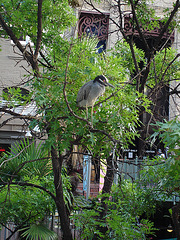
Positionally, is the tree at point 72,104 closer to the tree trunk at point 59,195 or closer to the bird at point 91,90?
the tree trunk at point 59,195

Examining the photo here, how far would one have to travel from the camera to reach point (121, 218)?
3990 millimetres

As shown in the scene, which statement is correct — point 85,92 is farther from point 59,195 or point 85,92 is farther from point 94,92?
point 59,195

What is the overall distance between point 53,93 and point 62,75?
0.23 m

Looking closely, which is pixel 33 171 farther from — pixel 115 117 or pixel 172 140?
pixel 172 140

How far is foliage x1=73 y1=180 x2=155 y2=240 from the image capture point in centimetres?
392

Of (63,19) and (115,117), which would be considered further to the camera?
(63,19)

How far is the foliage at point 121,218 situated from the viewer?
3922 mm

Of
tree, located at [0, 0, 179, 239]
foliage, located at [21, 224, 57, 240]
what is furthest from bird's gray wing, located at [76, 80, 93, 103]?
foliage, located at [21, 224, 57, 240]

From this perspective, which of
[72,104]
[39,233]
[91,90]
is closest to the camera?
[91,90]

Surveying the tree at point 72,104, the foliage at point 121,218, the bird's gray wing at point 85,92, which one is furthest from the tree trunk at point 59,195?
the bird's gray wing at point 85,92

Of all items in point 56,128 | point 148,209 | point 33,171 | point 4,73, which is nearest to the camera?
point 56,128

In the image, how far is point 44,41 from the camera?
193 inches

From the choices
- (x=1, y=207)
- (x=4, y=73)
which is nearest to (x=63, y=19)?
(x=1, y=207)

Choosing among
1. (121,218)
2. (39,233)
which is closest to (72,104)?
(121,218)
